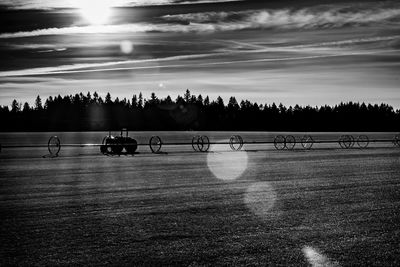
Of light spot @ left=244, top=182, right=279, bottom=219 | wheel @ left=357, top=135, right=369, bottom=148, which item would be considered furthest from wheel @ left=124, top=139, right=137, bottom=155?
wheel @ left=357, top=135, right=369, bottom=148

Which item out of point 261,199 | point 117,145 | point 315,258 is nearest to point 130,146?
point 117,145

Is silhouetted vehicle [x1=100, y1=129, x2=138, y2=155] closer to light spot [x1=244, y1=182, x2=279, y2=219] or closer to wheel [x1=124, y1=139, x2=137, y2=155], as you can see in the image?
wheel [x1=124, y1=139, x2=137, y2=155]

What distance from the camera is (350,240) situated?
9617mm

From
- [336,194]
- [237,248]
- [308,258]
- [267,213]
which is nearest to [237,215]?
[267,213]

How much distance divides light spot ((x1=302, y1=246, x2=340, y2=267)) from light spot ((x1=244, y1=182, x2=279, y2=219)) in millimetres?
3096

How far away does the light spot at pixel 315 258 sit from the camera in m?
8.00

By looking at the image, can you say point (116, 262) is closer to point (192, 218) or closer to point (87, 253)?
point (87, 253)

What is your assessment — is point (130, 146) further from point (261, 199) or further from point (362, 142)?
point (362, 142)

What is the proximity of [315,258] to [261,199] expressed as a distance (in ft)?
21.4

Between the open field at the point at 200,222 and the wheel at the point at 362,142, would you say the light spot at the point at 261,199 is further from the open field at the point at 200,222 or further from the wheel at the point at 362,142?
the wheel at the point at 362,142

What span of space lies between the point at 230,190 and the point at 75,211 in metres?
6.10

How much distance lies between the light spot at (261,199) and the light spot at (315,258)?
3096mm

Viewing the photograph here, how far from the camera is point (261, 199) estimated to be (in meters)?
14.9

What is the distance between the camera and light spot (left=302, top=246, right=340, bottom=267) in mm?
8000
